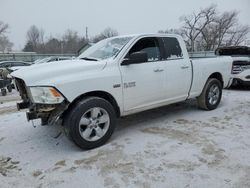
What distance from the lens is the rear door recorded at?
419 centimetres

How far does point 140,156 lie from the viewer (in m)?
3.06

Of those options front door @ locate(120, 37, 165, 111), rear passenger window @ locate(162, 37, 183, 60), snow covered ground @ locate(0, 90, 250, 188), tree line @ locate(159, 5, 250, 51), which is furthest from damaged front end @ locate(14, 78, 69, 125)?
tree line @ locate(159, 5, 250, 51)

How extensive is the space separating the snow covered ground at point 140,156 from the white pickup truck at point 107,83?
421 millimetres

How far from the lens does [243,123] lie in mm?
4273

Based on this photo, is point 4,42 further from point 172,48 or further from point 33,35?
point 172,48

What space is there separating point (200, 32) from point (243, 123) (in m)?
Answer: 43.5

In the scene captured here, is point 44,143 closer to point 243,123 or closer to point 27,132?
point 27,132

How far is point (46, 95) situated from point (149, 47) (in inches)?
85.4

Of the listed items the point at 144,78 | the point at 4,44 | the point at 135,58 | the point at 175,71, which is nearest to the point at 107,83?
the point at 135,58

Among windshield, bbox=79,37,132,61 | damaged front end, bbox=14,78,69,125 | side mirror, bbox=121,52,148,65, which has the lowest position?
damaged front end, bbox=14,78,69,125

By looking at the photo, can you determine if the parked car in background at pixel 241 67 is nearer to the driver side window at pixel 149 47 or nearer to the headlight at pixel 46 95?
the driver side window at pixel 149 47

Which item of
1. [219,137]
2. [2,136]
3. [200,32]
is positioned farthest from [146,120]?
[200,32]

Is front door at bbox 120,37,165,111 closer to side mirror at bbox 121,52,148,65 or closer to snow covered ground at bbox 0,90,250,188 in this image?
side mirror at bbox 121,52,148,65

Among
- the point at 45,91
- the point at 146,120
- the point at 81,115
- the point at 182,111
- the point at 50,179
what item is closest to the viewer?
the point at 50,179
